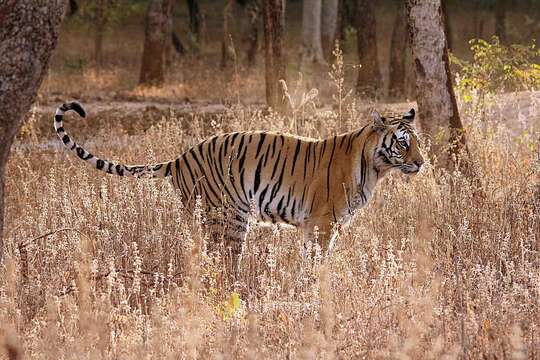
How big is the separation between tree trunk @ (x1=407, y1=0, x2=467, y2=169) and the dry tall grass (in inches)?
12.5

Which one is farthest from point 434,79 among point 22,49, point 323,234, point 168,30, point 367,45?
point 168,30

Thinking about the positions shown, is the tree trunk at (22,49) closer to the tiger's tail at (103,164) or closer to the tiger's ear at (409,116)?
the tiger's tail at (103,164)

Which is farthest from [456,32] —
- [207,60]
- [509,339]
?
[509,339]

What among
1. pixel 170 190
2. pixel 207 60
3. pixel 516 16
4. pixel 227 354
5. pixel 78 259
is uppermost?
pixel 516 16

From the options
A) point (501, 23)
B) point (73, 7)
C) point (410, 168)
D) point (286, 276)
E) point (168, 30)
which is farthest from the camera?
point (73, 7)

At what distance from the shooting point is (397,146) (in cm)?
701

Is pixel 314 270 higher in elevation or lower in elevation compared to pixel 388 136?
lower

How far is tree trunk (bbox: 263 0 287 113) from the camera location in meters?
13.5

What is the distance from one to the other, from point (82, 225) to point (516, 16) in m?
34.1

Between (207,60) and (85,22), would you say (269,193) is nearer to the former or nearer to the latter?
(207,60)

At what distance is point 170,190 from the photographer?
7.12 m

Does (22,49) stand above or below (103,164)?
above

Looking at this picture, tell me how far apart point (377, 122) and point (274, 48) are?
22.5 ft

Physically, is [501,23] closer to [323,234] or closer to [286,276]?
[323,234]
